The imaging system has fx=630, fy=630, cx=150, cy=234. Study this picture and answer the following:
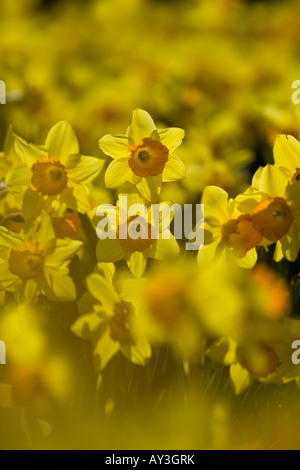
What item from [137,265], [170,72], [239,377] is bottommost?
[239,377]

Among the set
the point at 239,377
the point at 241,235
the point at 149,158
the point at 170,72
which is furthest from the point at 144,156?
the point at 170,72

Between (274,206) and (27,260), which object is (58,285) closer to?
(27,260)

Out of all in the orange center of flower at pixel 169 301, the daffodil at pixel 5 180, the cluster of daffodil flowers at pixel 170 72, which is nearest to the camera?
the orange center of flower at pixel 169 301

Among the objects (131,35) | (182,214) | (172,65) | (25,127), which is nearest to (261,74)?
(172,65)

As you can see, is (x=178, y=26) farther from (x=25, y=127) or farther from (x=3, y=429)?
(x=3, y=429)

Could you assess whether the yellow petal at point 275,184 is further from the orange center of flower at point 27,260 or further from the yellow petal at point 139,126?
the orange center of flower at point 27,260

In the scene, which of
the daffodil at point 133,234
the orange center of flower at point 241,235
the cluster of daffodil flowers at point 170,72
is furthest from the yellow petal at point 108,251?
the cluster of daffodil flowers at point 170,72
